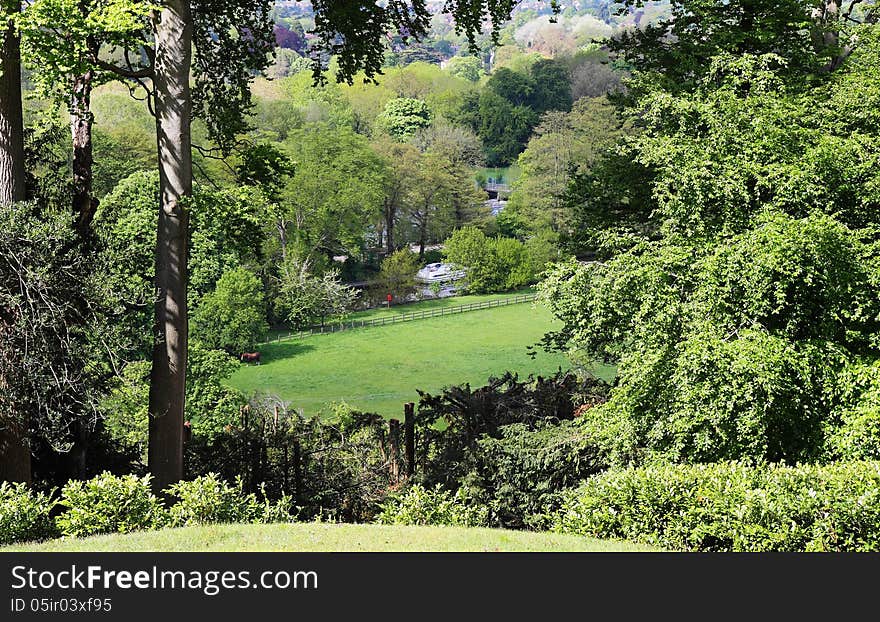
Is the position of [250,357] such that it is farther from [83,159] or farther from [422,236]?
[83,159]

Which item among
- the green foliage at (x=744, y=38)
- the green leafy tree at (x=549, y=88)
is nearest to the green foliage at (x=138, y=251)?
the green foliage at (x=744, y=38)

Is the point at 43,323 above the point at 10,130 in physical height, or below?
below

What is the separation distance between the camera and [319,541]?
7.33 m

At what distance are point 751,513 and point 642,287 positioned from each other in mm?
5116

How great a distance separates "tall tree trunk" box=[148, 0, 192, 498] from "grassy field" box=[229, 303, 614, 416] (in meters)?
20.7

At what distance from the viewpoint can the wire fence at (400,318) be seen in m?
45.0

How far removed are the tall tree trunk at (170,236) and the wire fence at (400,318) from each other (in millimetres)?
32331

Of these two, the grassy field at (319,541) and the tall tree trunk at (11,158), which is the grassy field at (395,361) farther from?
the grassy field at (319,541)

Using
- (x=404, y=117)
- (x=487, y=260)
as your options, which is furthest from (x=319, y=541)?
(x=404, y=117)

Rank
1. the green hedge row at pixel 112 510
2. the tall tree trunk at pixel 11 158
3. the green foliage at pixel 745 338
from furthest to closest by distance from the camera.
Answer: the green foliage at pixel 745 338, the tall tree trunk at pixel 11 158, the green hedge row at pixel 112 510

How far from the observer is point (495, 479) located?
48.3 ft

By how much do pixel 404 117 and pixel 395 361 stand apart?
47.1 meters

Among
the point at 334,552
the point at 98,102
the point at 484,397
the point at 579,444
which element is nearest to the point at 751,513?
the point at 334,552

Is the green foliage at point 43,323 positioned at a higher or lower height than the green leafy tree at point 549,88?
lower
